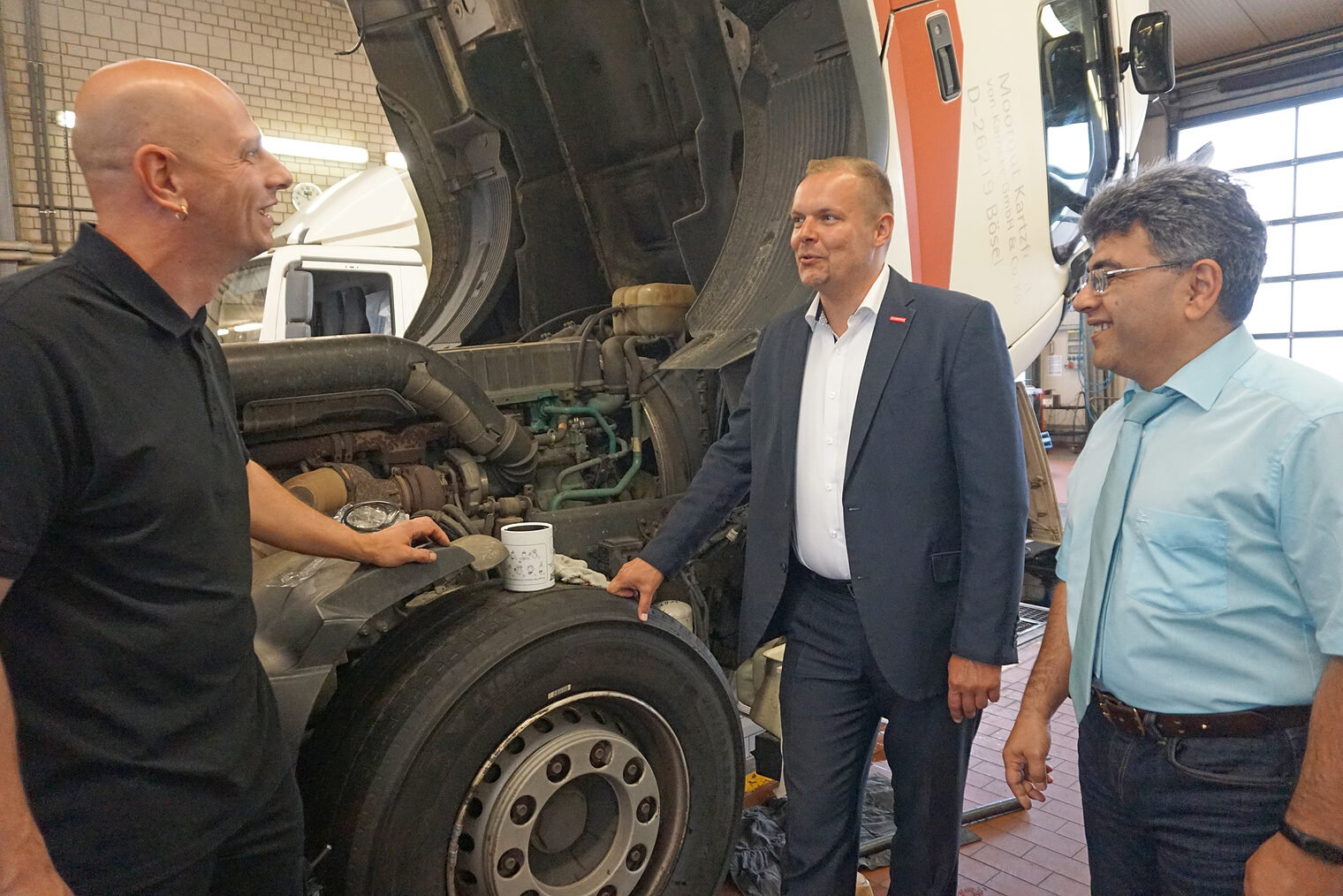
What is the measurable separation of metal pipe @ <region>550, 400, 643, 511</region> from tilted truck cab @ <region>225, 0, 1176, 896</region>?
0.05ft

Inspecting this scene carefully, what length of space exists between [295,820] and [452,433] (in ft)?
4.39

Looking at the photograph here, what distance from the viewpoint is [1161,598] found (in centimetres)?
136

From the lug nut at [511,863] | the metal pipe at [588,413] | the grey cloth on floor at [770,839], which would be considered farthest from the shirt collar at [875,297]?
the lug nut at [511,863]

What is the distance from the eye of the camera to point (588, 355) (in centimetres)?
307

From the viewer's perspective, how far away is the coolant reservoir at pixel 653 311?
3.20 metres

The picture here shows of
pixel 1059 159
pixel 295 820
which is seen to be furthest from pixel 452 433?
pixel 1059 159

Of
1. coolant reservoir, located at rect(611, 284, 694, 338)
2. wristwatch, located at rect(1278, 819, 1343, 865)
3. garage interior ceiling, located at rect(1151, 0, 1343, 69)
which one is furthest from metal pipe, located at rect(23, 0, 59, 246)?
garage interior ceiling, located at rect(1151, 0, 1343, 69)

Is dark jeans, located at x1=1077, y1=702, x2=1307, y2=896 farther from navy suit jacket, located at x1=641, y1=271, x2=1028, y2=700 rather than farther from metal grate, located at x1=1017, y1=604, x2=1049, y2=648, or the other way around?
metal grate, located at x1=1017, y1=604, x2=1049, y2=648

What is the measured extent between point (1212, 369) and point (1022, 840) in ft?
6.40

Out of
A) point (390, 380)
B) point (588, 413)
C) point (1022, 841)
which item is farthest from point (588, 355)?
point (1022, 841)

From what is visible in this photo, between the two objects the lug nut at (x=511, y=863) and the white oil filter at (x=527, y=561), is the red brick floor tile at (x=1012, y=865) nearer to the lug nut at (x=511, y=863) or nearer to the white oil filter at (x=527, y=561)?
the lug nut at (x=511, y=863)

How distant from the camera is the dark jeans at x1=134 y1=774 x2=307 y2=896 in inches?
56.7

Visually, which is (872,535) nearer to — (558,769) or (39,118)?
(558,769)

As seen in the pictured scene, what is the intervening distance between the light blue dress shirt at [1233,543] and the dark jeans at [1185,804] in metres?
0.07
